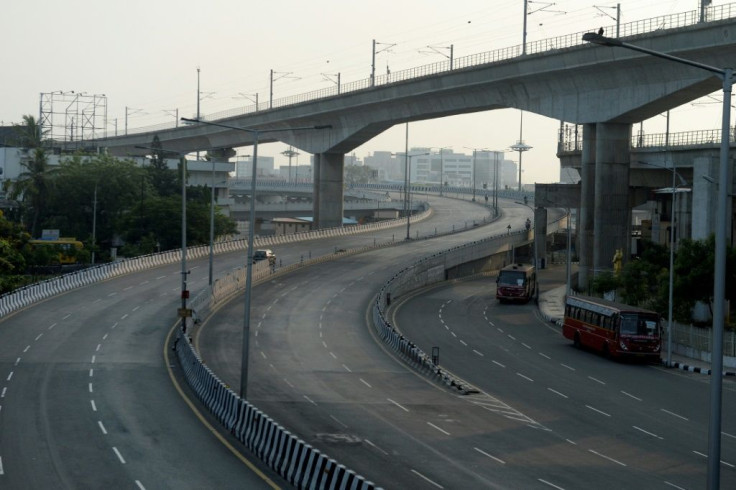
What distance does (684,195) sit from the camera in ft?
246

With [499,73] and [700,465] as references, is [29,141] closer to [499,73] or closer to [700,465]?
[499,73]

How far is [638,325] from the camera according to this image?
53031mm

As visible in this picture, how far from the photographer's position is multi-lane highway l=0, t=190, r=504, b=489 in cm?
2839

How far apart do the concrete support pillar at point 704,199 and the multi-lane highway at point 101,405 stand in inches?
1042

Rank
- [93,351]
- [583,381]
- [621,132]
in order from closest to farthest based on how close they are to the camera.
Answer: [583,381] → [93,351] → [621,132]

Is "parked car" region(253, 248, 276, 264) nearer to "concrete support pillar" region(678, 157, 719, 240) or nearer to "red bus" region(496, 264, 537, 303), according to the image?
"red bus" region(496, 264, 537, 303)

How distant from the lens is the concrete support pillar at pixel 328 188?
121m

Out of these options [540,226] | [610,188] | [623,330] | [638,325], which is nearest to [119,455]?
[623,330]

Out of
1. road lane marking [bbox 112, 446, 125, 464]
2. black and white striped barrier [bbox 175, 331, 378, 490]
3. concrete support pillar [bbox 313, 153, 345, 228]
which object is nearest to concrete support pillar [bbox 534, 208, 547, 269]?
concrete support pillar [bbox 313, 153, 345, 228]

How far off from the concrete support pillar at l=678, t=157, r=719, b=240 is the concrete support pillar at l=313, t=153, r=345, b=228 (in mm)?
62002

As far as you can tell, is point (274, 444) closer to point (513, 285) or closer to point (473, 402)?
point (473, 402)

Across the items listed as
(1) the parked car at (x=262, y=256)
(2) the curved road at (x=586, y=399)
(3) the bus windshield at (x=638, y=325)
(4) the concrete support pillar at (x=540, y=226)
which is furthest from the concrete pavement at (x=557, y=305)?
(1) the parked car at (x=262, y=256)

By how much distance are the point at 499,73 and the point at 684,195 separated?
57.9 feet

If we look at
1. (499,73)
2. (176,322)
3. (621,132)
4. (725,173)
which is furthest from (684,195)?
(725,173)
